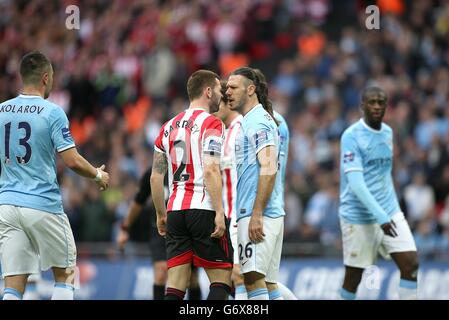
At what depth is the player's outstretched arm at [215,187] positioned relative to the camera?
974 cm

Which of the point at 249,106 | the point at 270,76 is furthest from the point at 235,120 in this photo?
the point at 270,76

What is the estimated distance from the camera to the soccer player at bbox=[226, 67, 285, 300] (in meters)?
10.0

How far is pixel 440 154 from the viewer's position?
1870 cm

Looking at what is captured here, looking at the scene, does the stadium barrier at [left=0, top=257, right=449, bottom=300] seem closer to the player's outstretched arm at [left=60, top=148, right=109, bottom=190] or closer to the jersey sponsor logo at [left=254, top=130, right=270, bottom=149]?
the jersey sponsor logo at [left=254, top=130, right=270, bottom=149]

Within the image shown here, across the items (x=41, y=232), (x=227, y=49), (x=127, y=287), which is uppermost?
(x=227, y=49)

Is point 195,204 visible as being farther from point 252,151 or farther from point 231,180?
point 231,180

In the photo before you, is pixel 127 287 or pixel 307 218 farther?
pixel 307 218

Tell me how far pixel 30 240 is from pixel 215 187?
1.78m

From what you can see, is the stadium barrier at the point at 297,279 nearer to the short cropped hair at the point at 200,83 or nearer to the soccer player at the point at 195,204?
the soccer player at the point at 195,204

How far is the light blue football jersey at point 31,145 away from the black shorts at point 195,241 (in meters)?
1.12

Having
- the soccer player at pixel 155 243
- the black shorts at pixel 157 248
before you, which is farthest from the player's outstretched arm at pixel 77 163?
the black shorts at pixel 157 248
